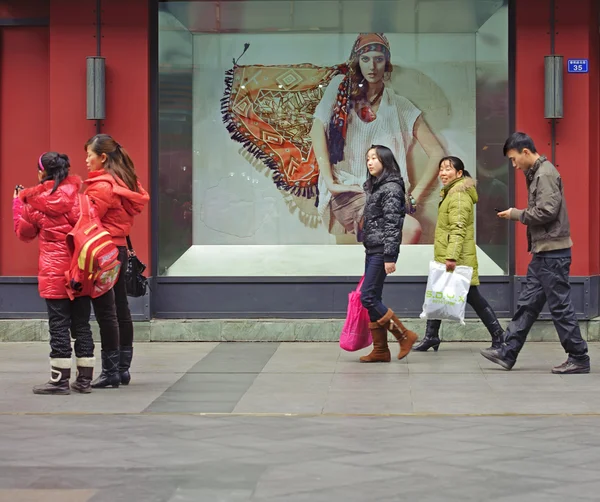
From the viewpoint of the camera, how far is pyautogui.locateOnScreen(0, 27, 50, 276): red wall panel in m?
12.2

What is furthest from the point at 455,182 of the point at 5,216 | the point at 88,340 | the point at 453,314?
the point at 5,216

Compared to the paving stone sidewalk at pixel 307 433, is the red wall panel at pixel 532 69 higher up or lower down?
higher up

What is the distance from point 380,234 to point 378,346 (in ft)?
3.12

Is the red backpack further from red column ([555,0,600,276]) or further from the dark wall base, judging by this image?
red column ([555,0,600,276])

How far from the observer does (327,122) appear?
1227 cm

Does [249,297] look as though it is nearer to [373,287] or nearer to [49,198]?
[373,287]

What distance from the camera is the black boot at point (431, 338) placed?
1105 centimetres

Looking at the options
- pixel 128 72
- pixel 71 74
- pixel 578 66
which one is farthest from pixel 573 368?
pixel 71 74

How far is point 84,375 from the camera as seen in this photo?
8.72 meters

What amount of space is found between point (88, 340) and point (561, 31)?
18.7 feet

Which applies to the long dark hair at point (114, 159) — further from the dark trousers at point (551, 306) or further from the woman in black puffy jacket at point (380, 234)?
the dark trousers at point (551, 306)

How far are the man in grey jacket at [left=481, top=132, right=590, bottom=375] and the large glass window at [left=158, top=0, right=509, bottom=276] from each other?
7.83 ft

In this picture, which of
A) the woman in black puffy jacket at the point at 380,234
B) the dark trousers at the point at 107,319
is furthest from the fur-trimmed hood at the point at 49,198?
the woman in black puffy jacket at the point at 380,234

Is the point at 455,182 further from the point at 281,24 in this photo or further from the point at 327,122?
the point at 281,24
